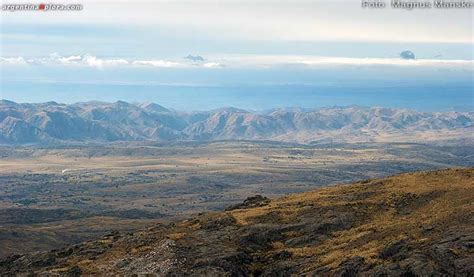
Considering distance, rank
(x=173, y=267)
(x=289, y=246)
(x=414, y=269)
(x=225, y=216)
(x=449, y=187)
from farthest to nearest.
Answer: (x=225, y=216) → (x=449, y=187) → (x=289, y=246) → (x=173, y=267) → (x=414, y=269)

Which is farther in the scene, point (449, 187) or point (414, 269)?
point (449, 187)

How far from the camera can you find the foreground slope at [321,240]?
77.6m

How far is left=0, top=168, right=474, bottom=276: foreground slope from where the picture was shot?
3056 inches

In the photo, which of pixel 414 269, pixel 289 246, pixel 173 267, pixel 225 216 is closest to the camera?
pixel 414 269

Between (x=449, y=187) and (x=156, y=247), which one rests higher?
(x=449, y=187)

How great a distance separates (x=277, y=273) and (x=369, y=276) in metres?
14.3

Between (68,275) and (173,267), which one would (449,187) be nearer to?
(173,267)

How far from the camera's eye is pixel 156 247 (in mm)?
95188

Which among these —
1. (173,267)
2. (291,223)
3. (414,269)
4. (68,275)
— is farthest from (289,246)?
(68,275)

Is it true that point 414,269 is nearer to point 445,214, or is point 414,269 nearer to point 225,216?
point 445,214

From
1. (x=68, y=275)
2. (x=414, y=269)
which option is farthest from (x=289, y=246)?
(x=68, y=275)

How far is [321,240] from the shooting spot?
92.6 meters

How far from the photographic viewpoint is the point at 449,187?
333 feet

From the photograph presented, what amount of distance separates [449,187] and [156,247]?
4798 centimetres
